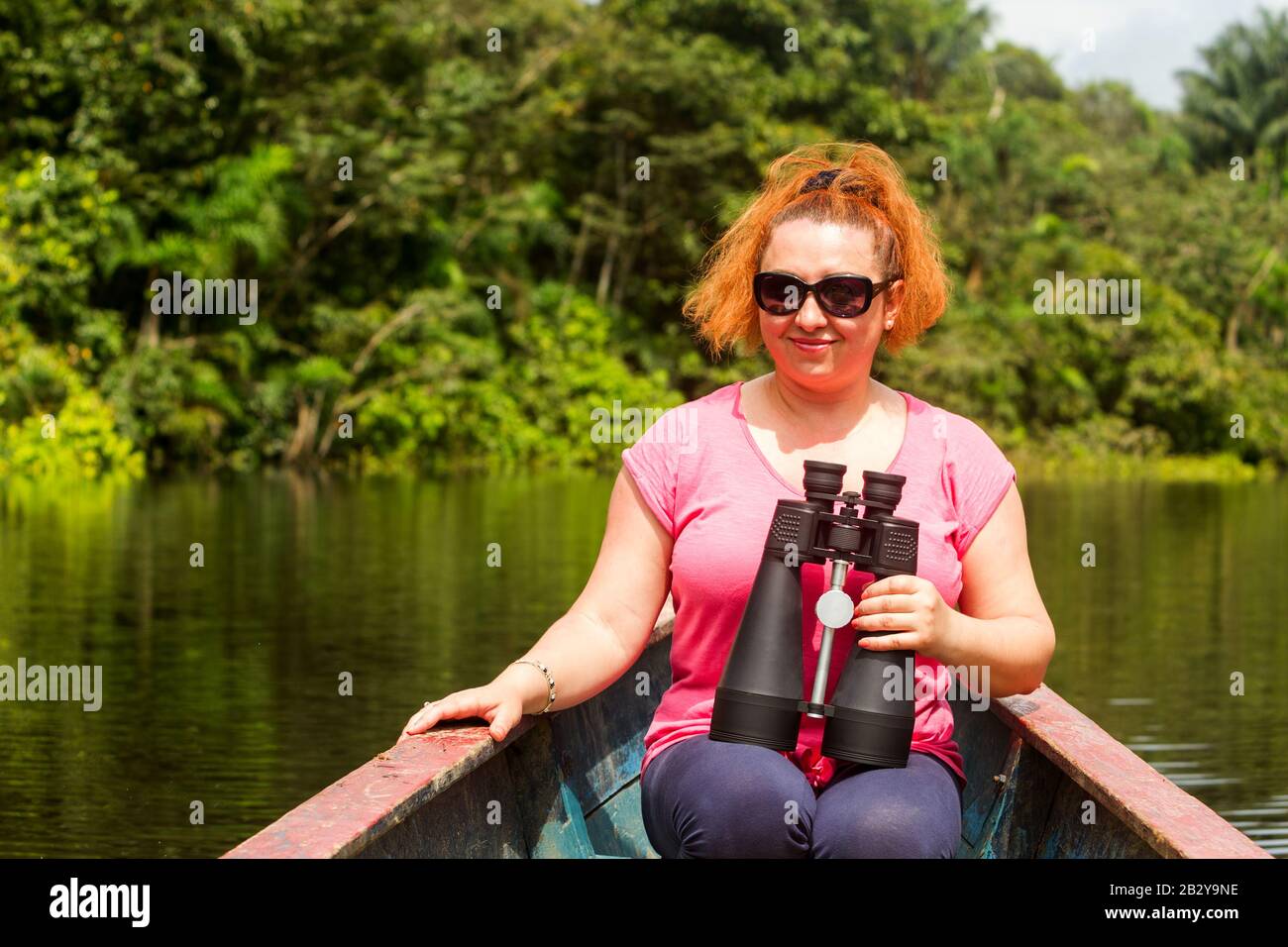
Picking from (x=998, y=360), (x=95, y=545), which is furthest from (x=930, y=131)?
(x=95, y=545)

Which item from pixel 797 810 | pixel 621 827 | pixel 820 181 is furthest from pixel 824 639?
pixel 621 827

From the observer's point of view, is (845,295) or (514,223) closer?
(845,295)

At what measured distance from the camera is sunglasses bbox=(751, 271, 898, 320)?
9.30ft

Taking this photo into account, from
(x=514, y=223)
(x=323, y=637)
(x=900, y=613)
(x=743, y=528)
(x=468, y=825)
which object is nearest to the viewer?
(x=900, y=613)

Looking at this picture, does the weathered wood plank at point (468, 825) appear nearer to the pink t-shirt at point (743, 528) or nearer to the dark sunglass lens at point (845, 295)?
the pink t-shirt at point (743, 528)

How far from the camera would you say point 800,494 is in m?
2.91

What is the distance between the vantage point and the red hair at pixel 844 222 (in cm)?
291

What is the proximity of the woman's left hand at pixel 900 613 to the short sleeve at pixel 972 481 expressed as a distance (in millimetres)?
297

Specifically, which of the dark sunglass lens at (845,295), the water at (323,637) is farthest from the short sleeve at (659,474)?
the water at (323,637)

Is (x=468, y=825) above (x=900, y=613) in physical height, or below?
below

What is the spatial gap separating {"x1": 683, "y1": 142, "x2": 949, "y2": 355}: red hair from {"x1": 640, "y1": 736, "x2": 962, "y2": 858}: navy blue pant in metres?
0.80

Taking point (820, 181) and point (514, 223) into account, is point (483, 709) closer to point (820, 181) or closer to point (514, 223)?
point (820, 181)

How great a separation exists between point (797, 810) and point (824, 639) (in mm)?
262

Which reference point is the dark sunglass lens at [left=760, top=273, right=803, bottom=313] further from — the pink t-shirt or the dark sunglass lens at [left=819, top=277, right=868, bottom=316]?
the pink t-shirt
